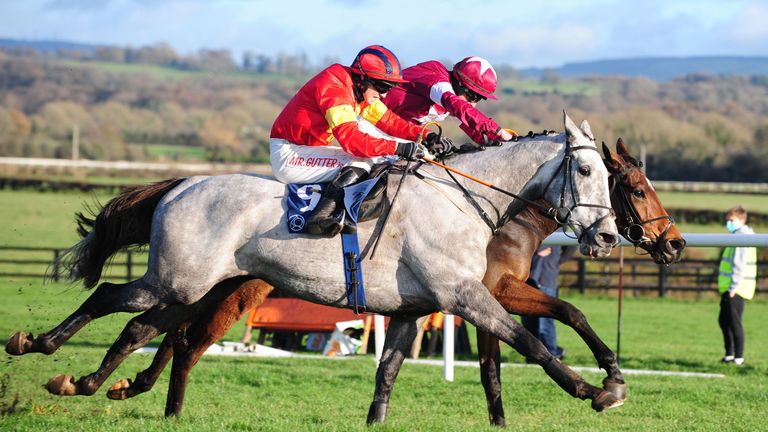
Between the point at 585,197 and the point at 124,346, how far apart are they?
9.63ft

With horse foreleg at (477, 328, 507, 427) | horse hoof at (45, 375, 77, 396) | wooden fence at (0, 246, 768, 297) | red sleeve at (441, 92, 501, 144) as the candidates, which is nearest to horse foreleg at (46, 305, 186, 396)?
horse hoof at (45, 375, 77, 396)

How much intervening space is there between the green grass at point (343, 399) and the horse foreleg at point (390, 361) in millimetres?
187

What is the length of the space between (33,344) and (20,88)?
342 feet

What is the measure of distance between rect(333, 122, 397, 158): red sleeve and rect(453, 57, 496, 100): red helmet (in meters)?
1.37

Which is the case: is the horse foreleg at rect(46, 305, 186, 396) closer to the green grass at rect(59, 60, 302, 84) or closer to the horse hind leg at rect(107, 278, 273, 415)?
the horse hind leg at rect(107, 278, 273, 415)

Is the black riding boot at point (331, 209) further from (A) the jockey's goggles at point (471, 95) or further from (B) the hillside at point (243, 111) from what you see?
(B) the hillside at point (243, 111)

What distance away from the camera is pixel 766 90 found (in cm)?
12719

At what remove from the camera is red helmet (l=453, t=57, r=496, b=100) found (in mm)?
7391

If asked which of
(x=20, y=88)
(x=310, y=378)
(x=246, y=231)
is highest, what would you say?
(x=20, y=88)

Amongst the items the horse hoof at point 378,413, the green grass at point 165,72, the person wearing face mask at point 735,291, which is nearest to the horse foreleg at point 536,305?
the horse hoof at point 378,413

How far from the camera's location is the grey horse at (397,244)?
6.08 m

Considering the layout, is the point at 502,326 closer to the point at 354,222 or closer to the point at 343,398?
the point at 354,222

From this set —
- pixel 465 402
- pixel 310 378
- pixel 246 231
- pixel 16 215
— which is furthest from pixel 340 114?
pixel 16 215

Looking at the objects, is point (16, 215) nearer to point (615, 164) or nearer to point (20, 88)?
point (615, 164)
